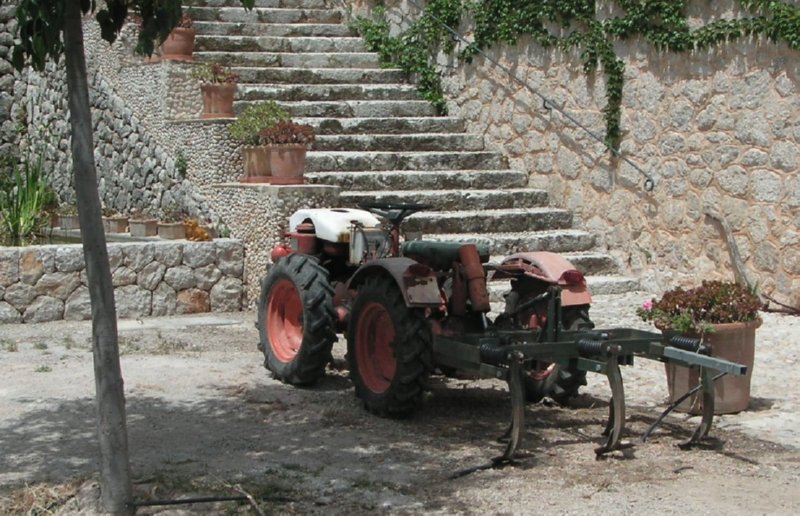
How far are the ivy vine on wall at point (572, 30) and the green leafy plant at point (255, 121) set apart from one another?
2.52m

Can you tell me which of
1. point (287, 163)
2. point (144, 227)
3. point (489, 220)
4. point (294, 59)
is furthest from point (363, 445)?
point (294, 59)

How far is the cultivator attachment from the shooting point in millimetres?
5551

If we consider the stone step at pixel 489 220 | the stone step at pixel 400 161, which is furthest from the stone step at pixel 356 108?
the stone step at pixel 489 220

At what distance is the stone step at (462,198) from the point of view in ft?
36.2

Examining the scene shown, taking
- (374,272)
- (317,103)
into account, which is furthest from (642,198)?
(374,272)

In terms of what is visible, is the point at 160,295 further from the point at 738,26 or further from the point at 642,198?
the point at 738,26

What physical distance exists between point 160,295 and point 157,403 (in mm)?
3358

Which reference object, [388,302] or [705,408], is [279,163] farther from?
[705,408]

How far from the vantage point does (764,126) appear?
955 centimetres

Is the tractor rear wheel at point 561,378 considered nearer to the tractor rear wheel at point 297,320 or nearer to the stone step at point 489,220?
the tractor rear wheel at point 297,320

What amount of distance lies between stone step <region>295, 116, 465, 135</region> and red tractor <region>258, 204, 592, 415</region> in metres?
4.56

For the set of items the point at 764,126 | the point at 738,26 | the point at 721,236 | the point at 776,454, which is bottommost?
the point at 776,454

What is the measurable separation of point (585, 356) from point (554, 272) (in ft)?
2.89

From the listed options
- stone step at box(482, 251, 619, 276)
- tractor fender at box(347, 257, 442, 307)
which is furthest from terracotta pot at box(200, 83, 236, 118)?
tractor fender at box(347, 257, 442, 307)
